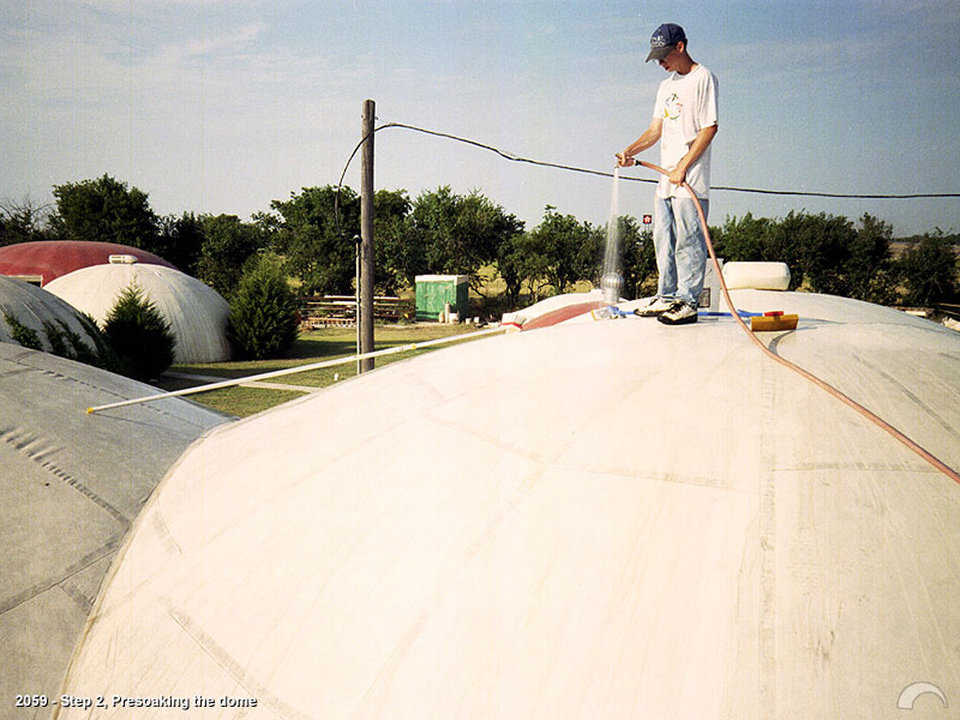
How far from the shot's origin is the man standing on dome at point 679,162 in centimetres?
399

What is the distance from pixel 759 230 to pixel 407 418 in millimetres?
39623

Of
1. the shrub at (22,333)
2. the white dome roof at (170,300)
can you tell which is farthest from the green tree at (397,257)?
the shrub at (22,333)

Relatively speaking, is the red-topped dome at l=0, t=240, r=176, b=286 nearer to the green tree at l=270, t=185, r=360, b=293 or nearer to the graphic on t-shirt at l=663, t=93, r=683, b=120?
the green tree at l=270, t=185, r=360, b=293

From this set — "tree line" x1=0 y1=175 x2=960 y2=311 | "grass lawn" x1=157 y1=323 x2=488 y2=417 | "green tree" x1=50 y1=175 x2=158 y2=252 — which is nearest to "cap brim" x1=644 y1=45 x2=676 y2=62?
"grass lawn" x1=157 y1=323 x2=488 y2=417

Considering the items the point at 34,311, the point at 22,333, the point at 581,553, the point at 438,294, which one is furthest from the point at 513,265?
the point at 581,553

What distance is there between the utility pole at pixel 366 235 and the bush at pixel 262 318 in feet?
38.8

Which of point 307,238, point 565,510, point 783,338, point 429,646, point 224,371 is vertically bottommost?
point 224,371

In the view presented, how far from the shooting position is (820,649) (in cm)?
219

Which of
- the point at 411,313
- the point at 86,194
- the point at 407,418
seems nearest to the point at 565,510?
the point at 407,418

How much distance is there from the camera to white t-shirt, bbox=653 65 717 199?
400 cm

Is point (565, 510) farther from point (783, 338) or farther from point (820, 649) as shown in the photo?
point (783, 338)

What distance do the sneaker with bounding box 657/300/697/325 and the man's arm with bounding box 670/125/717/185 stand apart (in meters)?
0.80

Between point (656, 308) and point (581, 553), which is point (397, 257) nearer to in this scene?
point (656, 308)

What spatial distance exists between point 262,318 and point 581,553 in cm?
2314
